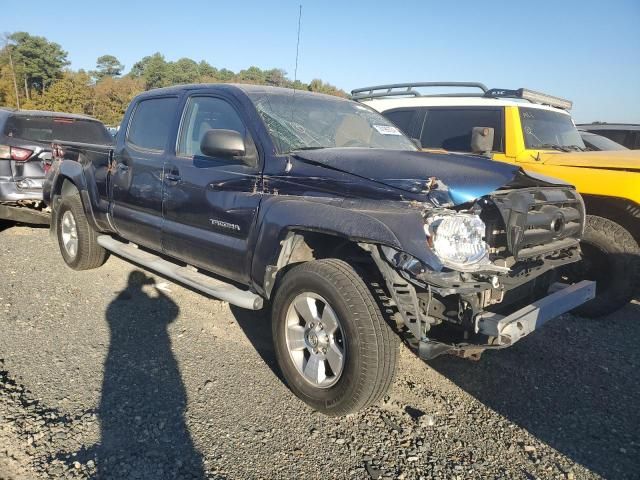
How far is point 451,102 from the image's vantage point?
616 cm

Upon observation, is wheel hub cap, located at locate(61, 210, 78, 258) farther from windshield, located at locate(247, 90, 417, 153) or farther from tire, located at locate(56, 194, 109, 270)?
windshield, located at locate(247, 90, 417, 153)

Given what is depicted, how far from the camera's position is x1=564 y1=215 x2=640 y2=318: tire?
4406mm

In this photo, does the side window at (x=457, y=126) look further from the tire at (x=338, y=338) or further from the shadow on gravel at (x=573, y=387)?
the tire at (x=338, y=338)

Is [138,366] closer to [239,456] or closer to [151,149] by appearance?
[239,456]

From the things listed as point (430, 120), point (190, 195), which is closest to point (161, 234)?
point (190, 195)

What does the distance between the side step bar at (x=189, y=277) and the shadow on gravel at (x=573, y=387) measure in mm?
1468

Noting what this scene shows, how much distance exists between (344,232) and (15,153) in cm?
559

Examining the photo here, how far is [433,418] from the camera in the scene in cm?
292

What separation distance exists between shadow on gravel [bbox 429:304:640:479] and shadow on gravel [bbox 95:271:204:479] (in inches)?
72.9

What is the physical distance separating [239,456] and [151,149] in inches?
114

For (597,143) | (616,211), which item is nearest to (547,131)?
(616,211)

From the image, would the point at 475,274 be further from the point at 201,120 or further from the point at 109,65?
the point at 109,65

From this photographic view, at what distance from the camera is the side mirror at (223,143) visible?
3218mm

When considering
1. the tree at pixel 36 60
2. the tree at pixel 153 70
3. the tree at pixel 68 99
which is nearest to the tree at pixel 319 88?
the tree at pixel 68 99
